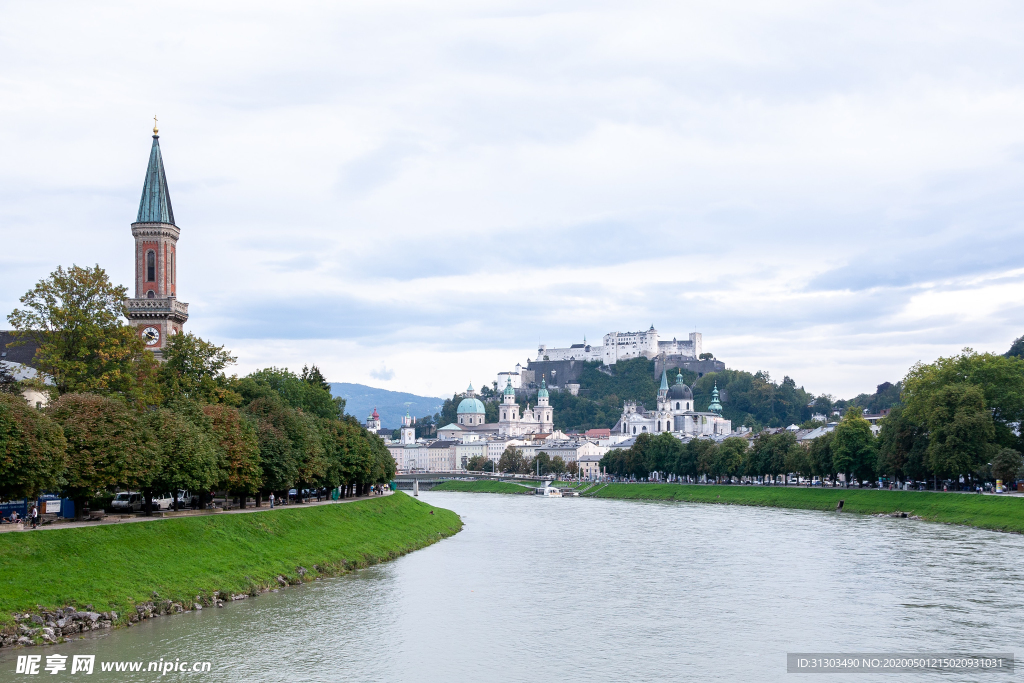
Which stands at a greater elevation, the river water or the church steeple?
the church steeple

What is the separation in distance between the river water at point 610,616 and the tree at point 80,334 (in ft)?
49.6

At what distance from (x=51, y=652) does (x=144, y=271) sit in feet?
135

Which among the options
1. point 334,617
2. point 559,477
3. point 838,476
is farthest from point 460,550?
point 559,477

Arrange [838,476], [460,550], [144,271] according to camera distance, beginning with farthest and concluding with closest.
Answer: [838,476] → [144,271] → [460,550]

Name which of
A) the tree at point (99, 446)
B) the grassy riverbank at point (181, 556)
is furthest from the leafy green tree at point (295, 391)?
the tree at point (99, 446)

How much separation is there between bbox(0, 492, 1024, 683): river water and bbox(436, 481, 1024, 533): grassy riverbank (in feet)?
21.4

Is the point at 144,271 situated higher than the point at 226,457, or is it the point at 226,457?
the point at 144,271

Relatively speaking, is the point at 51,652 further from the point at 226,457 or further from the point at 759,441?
the point at 759,441

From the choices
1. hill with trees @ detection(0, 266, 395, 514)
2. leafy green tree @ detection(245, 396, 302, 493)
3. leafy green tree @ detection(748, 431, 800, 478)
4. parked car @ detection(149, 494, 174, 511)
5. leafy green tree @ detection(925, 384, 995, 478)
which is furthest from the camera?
leafy green tree @ detection(748, 431, 800, 478)

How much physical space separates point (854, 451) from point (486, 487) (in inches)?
3207

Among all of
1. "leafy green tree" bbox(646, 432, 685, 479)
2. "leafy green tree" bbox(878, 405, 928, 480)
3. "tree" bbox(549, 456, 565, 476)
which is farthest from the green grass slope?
"tree" bbox(549, 456, 565, 476)

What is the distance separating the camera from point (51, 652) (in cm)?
2838

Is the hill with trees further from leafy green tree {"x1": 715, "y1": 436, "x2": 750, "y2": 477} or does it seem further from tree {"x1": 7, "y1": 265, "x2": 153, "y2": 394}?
leafy green tree {"x1": 715, "y1": 436, "x2": 750, "y2": 477}

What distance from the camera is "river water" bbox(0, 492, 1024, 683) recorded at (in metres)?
29.0
